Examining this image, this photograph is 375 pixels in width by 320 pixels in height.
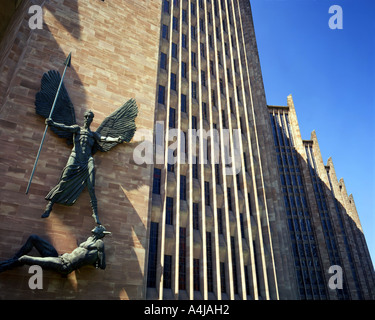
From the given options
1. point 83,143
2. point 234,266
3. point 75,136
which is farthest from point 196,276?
point 75,136

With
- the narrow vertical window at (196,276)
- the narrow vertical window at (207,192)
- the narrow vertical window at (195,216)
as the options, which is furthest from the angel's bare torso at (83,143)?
the narrow vertical window at (207,192)

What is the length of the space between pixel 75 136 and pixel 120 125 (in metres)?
2.50

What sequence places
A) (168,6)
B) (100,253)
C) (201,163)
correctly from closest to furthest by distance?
(100,253)
(201,163)
(168,6)

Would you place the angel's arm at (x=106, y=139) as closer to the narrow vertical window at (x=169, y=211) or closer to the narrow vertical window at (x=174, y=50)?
the narrow vertical window at (x=169, y=211)

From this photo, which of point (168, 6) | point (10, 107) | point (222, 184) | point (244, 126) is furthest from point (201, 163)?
point (168, 6)

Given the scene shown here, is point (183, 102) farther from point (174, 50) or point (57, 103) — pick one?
point (57, 103)

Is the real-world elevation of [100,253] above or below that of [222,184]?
below

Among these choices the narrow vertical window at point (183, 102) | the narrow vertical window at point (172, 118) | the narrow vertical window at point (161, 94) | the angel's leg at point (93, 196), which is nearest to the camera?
the angel's leg at point (93, 196)

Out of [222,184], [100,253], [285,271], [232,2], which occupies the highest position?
[232,2]

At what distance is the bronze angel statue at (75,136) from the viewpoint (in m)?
11.1

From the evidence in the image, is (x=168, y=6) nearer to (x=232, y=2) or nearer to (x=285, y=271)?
(x=232, y=2)

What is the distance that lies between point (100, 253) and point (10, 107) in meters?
7.53

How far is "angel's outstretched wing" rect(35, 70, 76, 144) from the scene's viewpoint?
12133mm
